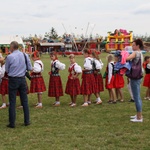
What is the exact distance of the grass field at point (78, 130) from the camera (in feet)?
15.3

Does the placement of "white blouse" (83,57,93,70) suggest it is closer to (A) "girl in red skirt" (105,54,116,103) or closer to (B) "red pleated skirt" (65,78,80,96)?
(B) "red pleated skirt" (65,78,80,96)

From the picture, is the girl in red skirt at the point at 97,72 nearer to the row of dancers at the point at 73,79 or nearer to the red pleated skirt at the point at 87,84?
the row of dancers at the point at 73,79

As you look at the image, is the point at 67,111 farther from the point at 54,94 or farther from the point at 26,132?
the point at 26,132

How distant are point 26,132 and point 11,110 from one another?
25.7 inches

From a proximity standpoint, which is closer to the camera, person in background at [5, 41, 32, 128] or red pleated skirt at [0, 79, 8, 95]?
person in background at [5, 41, 32, 128]

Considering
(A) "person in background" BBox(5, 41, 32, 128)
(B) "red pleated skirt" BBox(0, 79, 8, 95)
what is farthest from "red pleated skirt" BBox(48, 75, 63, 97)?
(A) "person in background" BBox(5, 41, 32, 128)

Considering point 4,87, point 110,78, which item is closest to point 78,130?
point 110,78


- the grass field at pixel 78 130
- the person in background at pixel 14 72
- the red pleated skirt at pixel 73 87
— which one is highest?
the person in background at pixel 14 72

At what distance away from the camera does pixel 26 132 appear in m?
5.43

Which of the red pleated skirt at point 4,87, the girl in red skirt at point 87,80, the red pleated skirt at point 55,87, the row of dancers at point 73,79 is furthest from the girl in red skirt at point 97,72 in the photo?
the red pleated skirt at point 4,87

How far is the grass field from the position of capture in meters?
4.66

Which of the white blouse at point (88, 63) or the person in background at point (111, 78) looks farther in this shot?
the person in background at point (111, 78)

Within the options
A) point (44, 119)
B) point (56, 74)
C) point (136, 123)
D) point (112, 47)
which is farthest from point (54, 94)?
point (112, 47)

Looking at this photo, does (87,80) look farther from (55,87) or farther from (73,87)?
(55,87)
